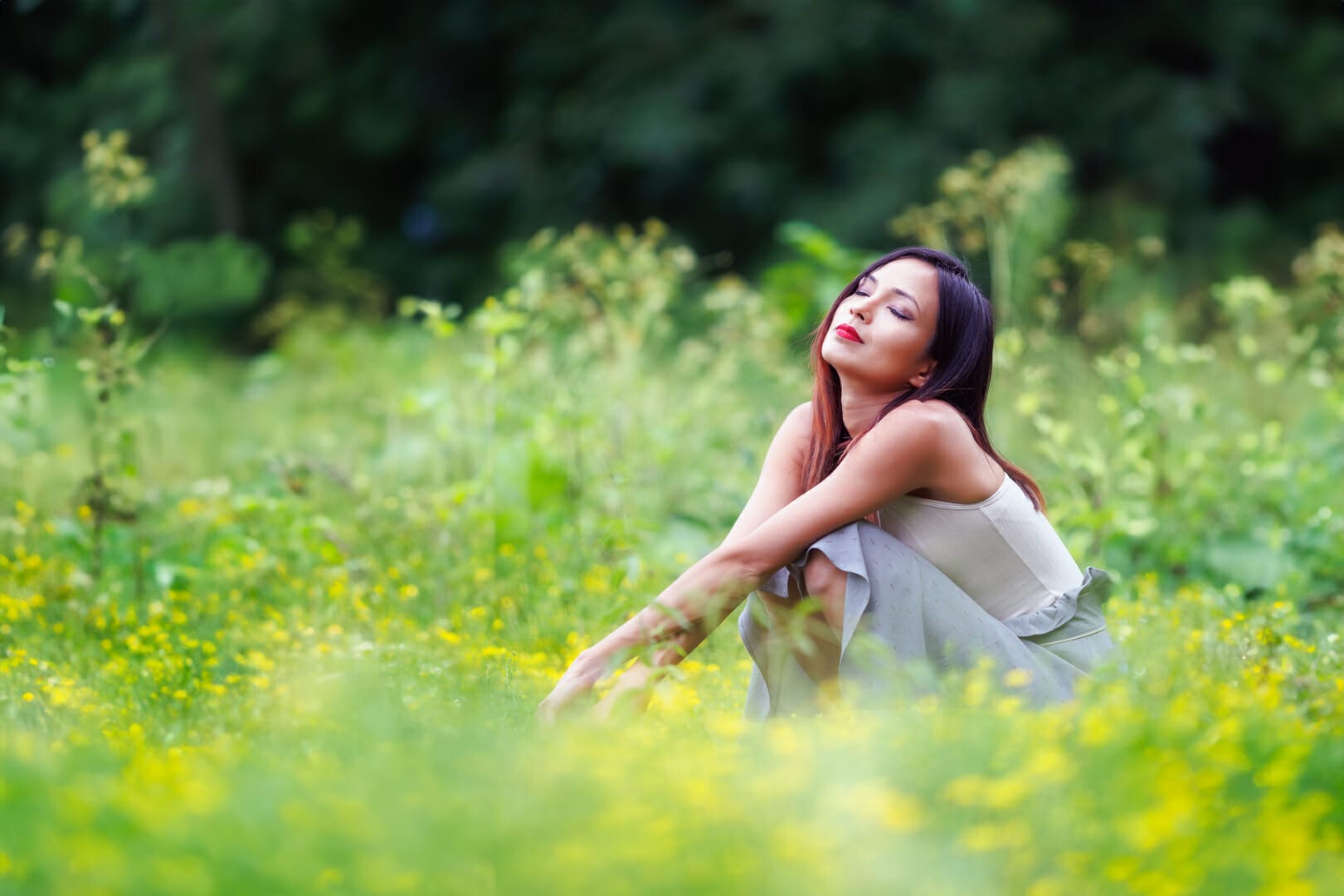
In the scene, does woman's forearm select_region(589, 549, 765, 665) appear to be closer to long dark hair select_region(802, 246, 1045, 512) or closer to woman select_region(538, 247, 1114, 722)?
woman select_region(538, 247, 1114, 722)

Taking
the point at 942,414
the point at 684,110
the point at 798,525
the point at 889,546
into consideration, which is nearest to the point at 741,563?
the point at 798,525

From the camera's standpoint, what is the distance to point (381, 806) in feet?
4.73

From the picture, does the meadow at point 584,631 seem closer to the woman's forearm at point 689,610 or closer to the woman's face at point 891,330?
the woman's forearm at point 689,610

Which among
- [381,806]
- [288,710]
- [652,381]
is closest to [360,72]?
[652,381]

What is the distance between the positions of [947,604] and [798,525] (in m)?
0.29

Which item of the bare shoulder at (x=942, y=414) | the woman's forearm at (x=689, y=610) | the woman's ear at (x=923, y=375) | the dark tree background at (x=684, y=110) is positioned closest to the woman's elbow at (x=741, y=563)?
the woman's forearm at (x=689, y=610)

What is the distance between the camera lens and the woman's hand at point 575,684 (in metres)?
2.23

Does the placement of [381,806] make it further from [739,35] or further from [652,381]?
[739,35]

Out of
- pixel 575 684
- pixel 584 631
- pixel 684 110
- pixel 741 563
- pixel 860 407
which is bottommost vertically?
pixel 575 684

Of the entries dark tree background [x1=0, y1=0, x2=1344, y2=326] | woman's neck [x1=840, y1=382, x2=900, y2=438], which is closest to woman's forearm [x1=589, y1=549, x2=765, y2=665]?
woman's neck [x1=840, y1=382, x2=900, y2=438]

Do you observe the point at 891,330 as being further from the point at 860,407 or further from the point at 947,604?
the point at 947,604

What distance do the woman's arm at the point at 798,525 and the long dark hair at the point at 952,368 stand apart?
8cm

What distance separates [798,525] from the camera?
2.35m

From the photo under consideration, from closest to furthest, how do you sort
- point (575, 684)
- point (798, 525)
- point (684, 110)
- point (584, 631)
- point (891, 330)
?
point (575, 684) < point (798, 525) < point (891, 330) < point (584, 631) < point (684, 110)
